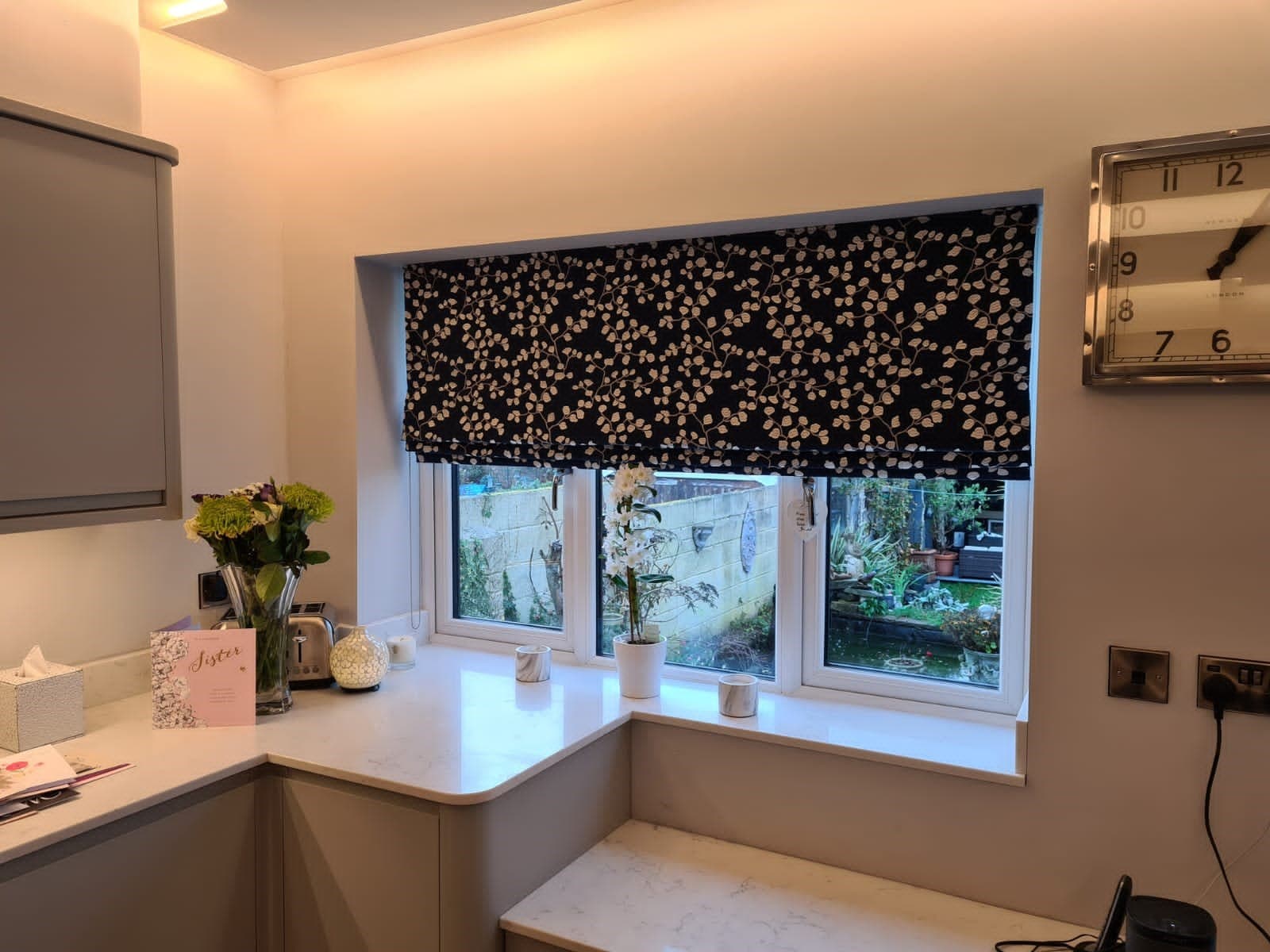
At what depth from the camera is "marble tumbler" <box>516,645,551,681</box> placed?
7.54 feet

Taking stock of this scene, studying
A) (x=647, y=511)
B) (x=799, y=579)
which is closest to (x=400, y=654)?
(x=647, y=511)

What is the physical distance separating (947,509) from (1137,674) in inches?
21.6

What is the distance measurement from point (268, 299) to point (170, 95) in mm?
542

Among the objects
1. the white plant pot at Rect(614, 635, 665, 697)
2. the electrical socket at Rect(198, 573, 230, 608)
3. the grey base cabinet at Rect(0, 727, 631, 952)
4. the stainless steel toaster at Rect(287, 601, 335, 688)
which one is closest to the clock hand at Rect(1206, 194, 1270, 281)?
the white plant pot at Rect(614, 635, 665, 697)

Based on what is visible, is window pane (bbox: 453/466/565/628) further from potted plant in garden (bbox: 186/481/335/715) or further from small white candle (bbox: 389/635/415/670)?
potted plant in garden (bbox: 186/481/335/715)

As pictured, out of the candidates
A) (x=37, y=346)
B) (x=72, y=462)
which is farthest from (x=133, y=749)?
(x=37, y=346)

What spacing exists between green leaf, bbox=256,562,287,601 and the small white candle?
0.52 metres

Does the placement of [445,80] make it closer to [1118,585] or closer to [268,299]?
[268,299]

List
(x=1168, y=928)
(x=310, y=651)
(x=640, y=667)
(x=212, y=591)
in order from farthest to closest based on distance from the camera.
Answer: (x=212, y=591) < (x=310, y=651) < (x=640, y=667) < (x=1168, y=928)

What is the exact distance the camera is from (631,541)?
2139mm

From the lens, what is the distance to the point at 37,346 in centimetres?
166

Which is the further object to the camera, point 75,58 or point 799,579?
point 799,579

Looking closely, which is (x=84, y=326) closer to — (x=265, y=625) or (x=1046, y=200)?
(x=265, y=625)

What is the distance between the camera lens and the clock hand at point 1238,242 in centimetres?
144
